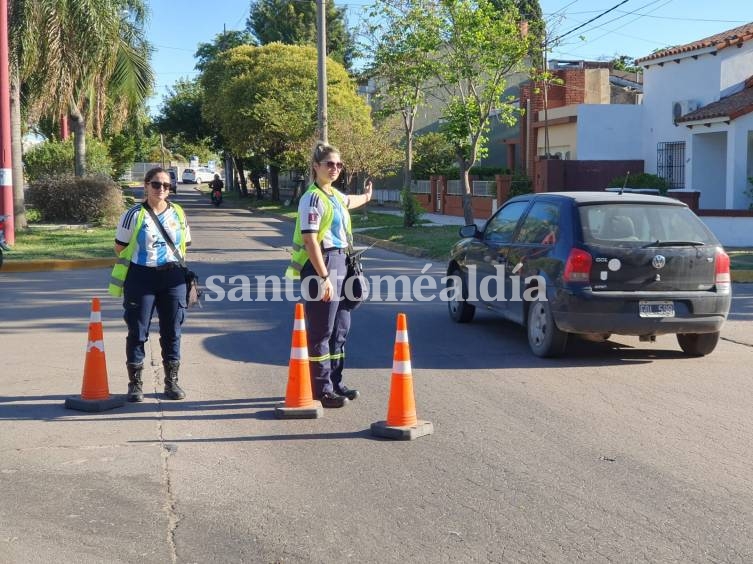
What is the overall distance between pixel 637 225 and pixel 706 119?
53.2 ft

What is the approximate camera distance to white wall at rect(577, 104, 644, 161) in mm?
30609

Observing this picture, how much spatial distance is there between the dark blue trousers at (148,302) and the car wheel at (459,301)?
449 centimetres

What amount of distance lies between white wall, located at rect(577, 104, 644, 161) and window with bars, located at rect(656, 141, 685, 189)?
212 cm

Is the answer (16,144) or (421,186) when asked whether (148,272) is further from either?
(421,186)

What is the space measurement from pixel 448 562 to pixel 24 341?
7.30 meters

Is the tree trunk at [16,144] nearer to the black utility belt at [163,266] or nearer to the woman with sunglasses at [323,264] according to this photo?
the black utility belt at [163,266]

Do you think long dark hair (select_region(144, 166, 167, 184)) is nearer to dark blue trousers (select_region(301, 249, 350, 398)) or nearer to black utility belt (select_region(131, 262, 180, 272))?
black utility belt (select_region(131, 262, 180, 272))

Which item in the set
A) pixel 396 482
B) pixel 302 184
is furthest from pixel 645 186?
pixel 302 184

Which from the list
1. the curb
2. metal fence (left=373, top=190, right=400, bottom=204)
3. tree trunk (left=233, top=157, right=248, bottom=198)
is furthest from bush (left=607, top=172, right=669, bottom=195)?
tree trunk (left=233, top=157, right=248, bottom=198)

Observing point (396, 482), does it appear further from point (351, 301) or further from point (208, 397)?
point (208, 397)

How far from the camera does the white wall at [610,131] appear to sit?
30609 mm

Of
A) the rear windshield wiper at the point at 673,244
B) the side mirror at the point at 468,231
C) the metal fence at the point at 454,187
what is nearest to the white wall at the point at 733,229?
the side mirror at the point at 468,231

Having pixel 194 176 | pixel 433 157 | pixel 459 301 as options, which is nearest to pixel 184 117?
pixel 433 157

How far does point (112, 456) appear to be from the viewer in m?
6.16
